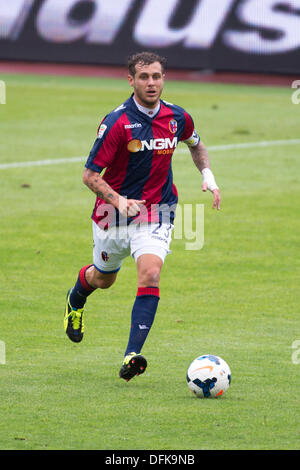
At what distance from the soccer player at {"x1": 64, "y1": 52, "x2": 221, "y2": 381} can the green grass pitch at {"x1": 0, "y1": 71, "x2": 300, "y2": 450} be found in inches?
32.0

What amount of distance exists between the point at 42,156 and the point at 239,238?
6.17m

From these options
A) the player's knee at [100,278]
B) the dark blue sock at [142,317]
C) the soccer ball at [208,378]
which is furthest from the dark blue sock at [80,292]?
the soccer ball at [208,378]

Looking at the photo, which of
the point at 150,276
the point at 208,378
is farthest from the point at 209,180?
the point at 208,378

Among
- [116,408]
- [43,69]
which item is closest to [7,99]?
[43,69]

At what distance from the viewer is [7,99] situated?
24203 mm

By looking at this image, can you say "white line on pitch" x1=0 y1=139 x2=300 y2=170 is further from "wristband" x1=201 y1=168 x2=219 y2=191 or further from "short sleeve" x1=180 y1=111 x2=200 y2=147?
"wristband" x1=201 y1=168 x2=219 y2=191

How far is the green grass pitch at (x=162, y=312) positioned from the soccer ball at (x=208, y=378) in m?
0.10

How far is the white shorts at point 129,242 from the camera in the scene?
7.75m

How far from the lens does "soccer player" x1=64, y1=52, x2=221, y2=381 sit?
24.7 feet

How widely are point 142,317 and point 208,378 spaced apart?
2.60 ft

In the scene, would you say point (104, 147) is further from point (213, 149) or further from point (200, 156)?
point (213, 149)

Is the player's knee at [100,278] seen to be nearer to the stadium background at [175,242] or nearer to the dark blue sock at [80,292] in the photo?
the dark blue sock at [80,292]
